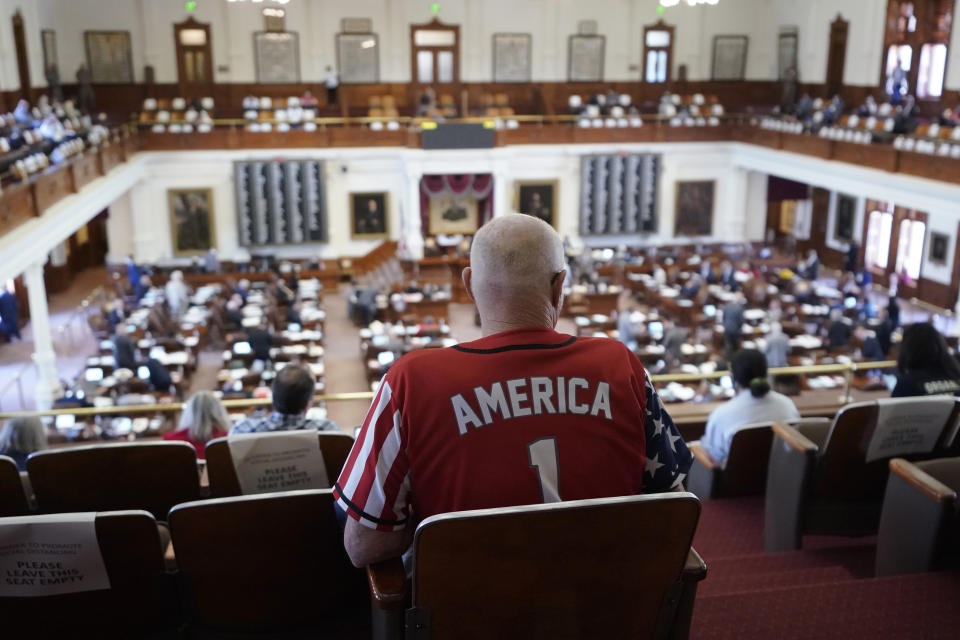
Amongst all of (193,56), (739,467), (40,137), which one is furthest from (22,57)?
(739,467)

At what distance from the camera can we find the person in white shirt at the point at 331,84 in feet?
80.1

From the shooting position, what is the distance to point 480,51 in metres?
25.7

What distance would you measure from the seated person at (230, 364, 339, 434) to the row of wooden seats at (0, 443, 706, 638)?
53.2 inches

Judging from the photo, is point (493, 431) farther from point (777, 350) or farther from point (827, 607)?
point (777, 350)

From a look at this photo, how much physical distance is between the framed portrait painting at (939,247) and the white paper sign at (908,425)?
17.2 meters

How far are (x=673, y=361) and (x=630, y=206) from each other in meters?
11.5

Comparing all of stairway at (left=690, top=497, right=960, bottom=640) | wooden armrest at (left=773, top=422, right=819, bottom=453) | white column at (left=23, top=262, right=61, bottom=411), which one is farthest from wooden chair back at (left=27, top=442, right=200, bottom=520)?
white column at (left=23, top=262, right=61, bottom=411)

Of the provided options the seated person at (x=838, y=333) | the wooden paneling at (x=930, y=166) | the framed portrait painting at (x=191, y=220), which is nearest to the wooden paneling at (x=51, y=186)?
the framed portrait painting at (x=191, y=220)

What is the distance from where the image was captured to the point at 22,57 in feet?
67.0

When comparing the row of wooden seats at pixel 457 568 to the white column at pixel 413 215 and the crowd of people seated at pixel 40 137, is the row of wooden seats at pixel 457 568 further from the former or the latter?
the white column at pixel 413 215

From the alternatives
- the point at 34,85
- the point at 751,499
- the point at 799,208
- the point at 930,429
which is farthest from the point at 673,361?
the point at 34,85

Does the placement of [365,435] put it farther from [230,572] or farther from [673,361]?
[673,361]

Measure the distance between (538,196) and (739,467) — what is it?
19.8 m

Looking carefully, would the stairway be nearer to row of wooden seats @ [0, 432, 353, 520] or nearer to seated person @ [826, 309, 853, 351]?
row of wooden seats @ [0, 432, 353, 520]
